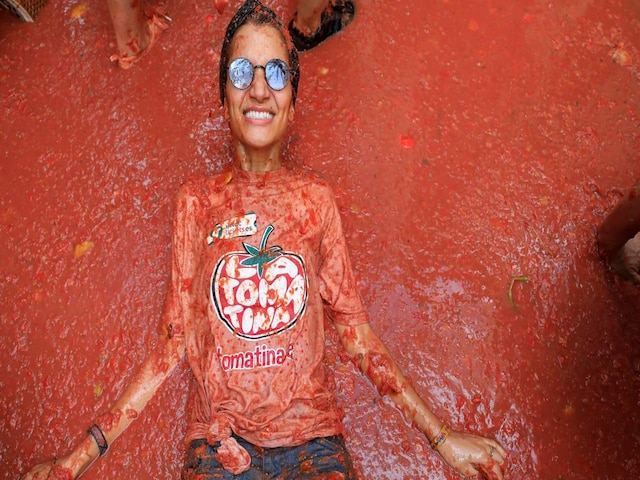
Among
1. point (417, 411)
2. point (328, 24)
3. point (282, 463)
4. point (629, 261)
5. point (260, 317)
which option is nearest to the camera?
point (282, 463)

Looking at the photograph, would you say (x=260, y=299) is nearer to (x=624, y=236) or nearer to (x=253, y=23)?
(x=253, y=23)

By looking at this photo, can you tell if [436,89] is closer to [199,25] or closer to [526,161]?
[526,161]

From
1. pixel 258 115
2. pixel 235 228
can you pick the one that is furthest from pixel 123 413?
pixel 258 115

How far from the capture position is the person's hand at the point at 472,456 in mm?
2572

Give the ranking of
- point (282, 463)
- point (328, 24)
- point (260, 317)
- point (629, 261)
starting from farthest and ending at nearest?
point (328, 24)
point (629, 261)
point (260, 317)
point (282, 463)

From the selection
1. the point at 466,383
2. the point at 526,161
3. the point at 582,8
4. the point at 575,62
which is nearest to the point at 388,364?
the point at 466,383

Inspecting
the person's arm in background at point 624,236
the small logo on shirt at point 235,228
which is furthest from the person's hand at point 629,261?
the small logo on shirt at point 235,228

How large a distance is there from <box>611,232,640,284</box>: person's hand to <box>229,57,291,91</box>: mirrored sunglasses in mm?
1481

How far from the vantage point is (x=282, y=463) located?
2.35 m

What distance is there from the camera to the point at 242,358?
97.0 inches

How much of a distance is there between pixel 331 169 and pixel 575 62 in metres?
1.25

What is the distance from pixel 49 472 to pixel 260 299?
0.90 m

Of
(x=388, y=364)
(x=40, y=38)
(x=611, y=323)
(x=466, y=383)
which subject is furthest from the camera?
(x=40, y=38)

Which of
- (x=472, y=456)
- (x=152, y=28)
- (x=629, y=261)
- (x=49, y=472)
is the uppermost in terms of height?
(x=152, y=28)
